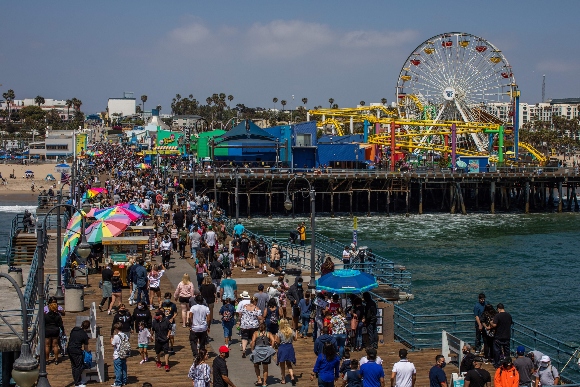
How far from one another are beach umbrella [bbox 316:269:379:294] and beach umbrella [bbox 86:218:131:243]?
28.2 feet

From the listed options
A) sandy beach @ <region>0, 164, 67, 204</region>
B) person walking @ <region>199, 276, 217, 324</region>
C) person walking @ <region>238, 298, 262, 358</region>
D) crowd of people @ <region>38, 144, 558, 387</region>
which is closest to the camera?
crowd of people @ <region>38, 144, 558, 387</region>

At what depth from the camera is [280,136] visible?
74812 millimetres

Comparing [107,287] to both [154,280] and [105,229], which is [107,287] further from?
[105,229]

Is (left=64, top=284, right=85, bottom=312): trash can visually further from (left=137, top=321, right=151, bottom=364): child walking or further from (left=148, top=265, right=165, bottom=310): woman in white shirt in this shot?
(left=137, top=321, right=151, bottom=364): child walking

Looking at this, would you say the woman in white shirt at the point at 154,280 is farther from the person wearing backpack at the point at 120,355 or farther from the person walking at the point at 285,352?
the person walking at the point at 285,352

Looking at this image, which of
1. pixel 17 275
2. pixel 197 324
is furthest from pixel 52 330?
pixel 17 275

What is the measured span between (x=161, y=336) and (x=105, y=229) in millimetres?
9341

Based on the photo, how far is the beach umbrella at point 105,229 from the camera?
80.5 feet

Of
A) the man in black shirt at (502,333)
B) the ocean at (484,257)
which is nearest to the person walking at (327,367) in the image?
the man in black shirt at (502,333)

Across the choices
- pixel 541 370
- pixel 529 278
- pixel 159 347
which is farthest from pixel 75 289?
pixel 529 278

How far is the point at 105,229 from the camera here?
971 inches

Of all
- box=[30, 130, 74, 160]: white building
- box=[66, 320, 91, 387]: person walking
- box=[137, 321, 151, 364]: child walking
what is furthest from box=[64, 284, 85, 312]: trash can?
box=[30, 130, 74, 160]: white building

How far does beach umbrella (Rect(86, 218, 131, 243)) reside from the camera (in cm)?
2453

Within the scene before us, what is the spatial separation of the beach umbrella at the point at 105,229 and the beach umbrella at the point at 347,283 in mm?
8608
